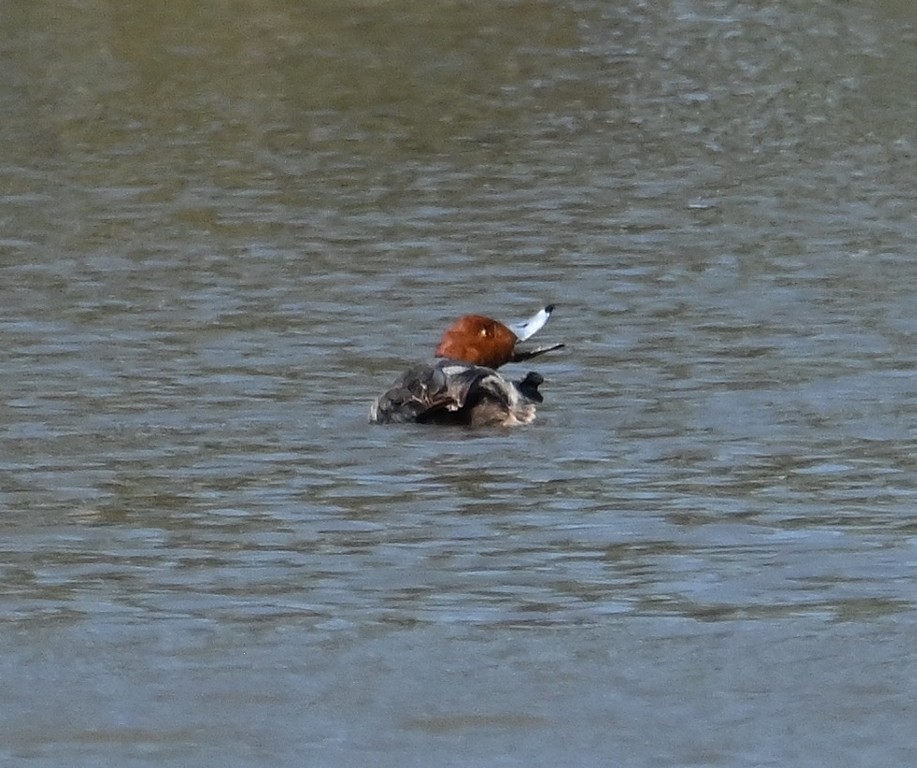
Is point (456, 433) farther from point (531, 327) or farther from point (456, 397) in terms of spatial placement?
point (531, 327)

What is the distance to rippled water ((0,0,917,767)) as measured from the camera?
22.8 ft

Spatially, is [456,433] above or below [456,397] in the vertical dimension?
below

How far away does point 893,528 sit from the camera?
355 inches

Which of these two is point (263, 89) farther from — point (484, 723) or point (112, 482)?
point (484, 723)

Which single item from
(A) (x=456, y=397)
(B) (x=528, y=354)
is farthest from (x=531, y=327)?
(A) (x=456, y=397)

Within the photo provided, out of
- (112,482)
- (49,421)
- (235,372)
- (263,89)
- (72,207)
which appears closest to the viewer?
(112,482)

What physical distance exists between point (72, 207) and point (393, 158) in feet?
11.5

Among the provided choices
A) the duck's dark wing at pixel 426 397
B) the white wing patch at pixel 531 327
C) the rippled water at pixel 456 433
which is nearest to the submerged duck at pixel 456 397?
the duck's dark wing at pixel 426 397

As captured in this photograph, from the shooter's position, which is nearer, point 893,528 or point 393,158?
point 893,528

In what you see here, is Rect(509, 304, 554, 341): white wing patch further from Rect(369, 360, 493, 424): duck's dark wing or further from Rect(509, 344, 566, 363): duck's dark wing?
Rect(369, 360, 493, 424): duck's dark wing

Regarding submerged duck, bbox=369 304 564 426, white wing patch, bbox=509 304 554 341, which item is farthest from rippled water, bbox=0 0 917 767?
white wing patch, bbox=509 304 554 341

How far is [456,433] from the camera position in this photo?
11.5 meters

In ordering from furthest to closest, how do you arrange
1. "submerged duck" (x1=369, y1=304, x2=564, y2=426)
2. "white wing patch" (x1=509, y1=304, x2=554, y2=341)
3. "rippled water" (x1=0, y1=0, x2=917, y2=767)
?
1. "white wing patch" (x1=509, y1=304, x2=554, y2=341)
2. "submerged duck" (x1=369, y1=304, x2=564, y2=426)
3. "rippled water" (x1=0, y1=0, x2=917, y2=767)

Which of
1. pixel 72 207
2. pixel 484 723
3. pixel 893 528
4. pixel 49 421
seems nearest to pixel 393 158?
pixel 72 207
